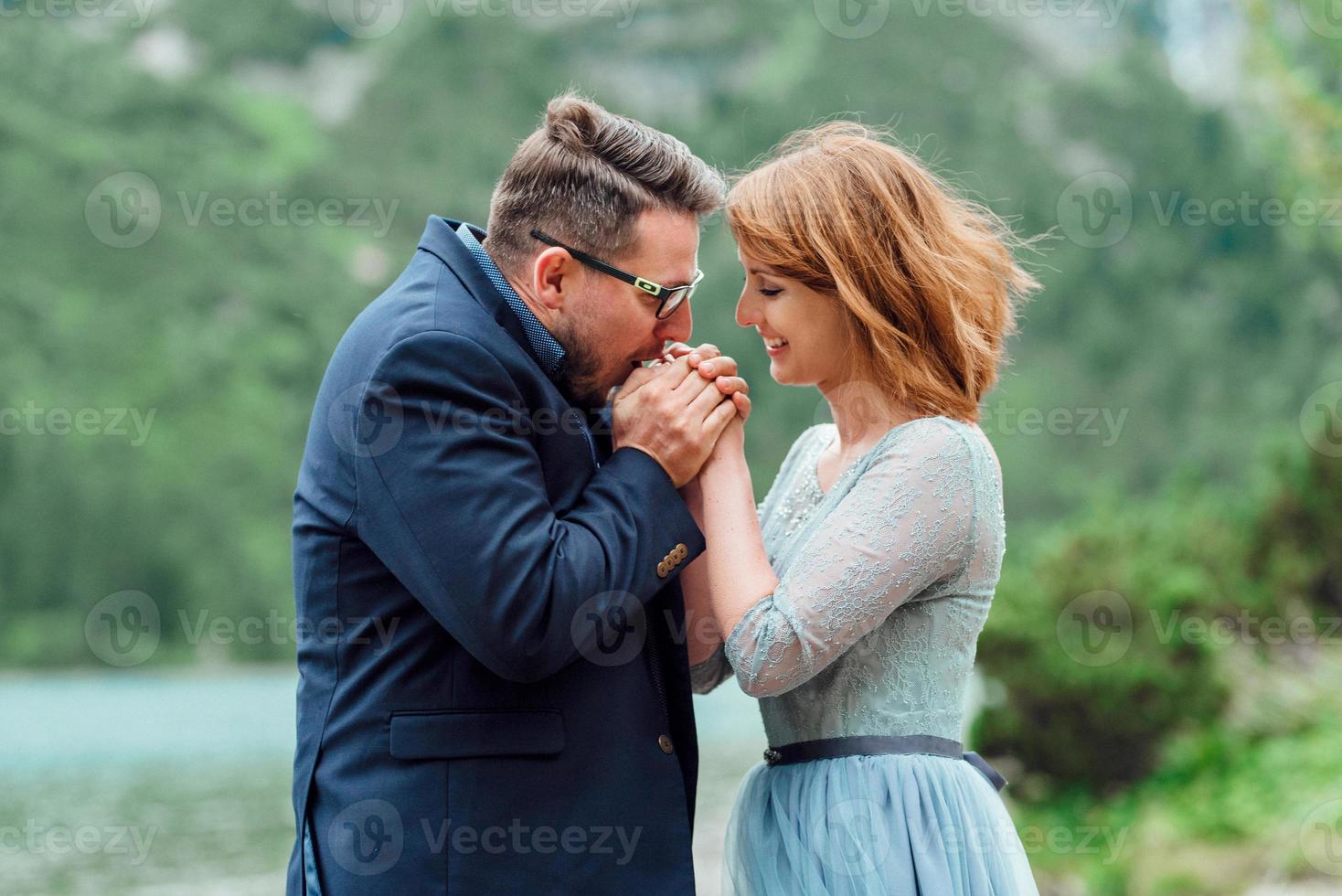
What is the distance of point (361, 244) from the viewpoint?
36.2m

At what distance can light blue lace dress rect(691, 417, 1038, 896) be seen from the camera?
2.34 m

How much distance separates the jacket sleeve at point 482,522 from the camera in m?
2.04

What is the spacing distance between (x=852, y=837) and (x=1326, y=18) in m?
7.34

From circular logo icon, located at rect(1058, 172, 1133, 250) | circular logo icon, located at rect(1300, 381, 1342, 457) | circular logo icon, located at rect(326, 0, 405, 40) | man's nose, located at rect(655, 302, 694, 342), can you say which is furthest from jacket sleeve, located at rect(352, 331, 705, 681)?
circular logo icon, located at rect(326, 0, 405, 40)

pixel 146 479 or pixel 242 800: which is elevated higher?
pixel 146 479

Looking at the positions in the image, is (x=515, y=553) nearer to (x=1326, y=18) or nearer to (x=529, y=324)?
(x=529, y=324)

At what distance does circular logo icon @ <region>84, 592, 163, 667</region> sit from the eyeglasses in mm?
28599

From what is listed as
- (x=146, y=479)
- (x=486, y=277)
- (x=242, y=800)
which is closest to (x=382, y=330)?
(x=486, y=277)

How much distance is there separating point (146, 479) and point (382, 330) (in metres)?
33.3

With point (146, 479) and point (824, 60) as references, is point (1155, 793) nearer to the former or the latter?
point (146, 479)

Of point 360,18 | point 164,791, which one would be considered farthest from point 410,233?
point 164,791

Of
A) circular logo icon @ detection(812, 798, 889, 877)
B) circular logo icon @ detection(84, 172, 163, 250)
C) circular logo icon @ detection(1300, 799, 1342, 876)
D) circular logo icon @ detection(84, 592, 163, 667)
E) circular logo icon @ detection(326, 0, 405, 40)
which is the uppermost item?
circular logo icon @ detection(326, 0, 405, 40)

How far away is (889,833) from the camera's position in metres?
2.42

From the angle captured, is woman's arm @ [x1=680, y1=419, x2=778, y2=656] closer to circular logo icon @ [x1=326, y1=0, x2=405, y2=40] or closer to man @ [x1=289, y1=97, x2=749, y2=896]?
man @ [x1=289, y1=97, x2=749, y2=896]
